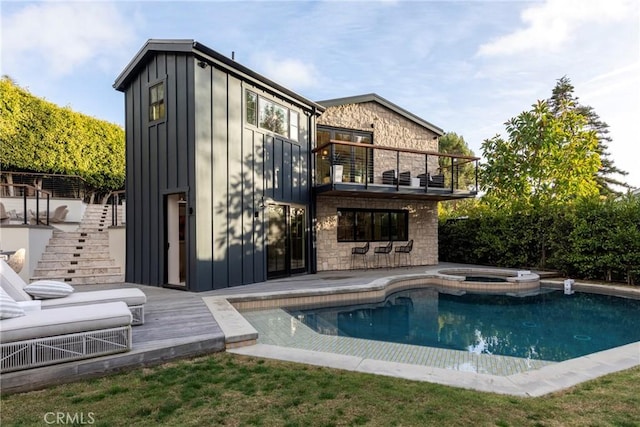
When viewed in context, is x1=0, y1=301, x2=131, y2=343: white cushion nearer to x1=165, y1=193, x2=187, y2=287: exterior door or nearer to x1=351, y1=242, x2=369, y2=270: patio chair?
x1=165, y1=193, x2=187, y2=287: exterior door

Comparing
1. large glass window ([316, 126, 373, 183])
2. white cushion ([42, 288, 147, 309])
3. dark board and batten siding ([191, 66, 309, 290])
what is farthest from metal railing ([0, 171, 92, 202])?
white cushion ([42, 288, 147, 309])

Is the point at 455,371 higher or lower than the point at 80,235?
lower

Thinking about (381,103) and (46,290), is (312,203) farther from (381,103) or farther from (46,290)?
(46,290)

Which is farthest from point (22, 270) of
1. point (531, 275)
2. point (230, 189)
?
point (531, 275)

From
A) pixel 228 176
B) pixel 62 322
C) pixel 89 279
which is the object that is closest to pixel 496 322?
pixel 228 176

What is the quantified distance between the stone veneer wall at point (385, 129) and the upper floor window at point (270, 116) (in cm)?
A: 160

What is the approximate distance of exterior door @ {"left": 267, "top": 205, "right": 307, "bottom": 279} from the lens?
9492mm

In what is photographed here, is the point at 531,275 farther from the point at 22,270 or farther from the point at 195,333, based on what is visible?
the point at 22,270

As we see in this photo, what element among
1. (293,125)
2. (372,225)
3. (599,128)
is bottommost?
(372,225)

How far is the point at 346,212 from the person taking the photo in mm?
12180

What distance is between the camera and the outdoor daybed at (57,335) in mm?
3107

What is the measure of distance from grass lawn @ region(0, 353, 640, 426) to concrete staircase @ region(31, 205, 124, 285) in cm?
666

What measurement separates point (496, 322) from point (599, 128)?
3055cm

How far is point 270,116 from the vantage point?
9609mm
